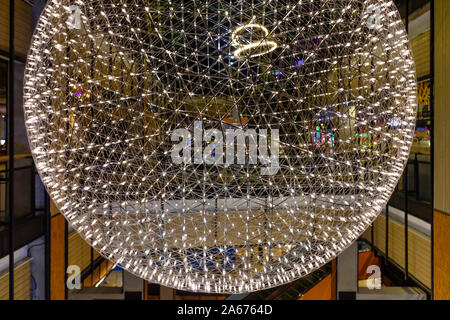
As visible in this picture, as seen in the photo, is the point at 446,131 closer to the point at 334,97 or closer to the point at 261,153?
the point at 334,97

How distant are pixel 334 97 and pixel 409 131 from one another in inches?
20.4

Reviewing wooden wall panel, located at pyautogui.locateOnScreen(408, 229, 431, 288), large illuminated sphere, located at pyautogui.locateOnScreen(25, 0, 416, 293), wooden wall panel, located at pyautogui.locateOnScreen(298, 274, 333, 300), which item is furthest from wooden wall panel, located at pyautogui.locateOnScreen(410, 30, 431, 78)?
wooden wall panel, located at pyautogui.locateOnScreen(298, 274, 333, 300)

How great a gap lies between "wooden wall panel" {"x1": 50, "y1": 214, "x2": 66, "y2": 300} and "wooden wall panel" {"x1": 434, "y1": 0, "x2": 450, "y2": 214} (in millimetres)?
5103

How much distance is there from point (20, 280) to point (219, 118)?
3786 millimetres

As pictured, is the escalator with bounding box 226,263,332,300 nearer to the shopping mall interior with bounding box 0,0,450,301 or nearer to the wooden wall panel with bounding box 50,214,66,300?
the shopping mall interior with bounding box 0,0,450,301

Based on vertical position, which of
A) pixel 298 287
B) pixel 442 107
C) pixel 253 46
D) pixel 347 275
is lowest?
pixel 298 287

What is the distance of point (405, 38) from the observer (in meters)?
1.42

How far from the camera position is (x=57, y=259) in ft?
12.1

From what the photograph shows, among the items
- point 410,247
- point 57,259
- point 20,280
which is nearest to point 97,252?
point 57,259

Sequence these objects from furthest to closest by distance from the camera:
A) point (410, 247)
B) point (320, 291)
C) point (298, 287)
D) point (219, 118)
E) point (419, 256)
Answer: point (298, 287), point (320, 291), point (410, 247), point (419, 256), point (219, 118)

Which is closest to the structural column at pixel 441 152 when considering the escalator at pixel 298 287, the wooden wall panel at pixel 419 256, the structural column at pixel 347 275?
the wooden wall panel at pixel 419 256

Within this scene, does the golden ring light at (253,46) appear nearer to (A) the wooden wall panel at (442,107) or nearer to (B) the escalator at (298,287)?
(A) the wooden wall panel at (442,107)

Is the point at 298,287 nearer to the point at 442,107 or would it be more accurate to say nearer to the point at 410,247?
the point at 410,247

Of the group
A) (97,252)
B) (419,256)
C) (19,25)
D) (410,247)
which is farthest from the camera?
(410,247)
